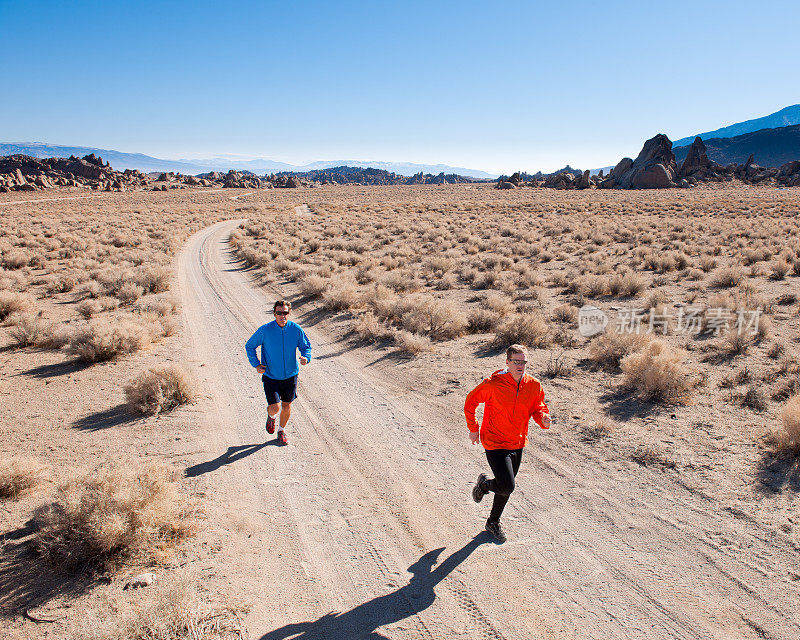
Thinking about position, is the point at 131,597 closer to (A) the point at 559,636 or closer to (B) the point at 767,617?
(A) the point at 559,636

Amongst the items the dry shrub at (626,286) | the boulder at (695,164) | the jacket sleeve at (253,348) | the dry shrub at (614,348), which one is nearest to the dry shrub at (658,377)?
the dry shrub at (614,348)

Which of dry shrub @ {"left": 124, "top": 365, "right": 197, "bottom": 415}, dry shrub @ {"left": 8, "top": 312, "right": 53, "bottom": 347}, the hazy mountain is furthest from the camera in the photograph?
the hazy mountain

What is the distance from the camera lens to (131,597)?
10.9 ft

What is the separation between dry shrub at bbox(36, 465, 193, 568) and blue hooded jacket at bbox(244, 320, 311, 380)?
175cm

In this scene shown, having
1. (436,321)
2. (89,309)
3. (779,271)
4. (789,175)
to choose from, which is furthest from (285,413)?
(789,175)

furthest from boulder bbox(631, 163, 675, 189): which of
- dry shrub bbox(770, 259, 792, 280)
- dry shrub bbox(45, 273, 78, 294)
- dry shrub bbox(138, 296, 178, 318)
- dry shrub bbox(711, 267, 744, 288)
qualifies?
dry shrub bbox(45, 273, 78, 294)

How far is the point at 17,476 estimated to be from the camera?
179 inches

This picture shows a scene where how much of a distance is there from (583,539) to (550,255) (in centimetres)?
1687

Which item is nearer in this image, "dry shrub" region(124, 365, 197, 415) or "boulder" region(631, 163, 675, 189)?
"dry shrub" region(124, 365, 197, 415)

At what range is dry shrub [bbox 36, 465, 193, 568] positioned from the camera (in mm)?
3557

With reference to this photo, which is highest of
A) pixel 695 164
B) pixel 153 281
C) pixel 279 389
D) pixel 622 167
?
pixel 695 164

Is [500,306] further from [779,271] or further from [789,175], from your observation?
[789,175]

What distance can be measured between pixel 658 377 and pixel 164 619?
269 inches

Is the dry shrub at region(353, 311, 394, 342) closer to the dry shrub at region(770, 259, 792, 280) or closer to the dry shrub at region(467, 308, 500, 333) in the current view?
the dry shrub at region(467, 308, 500, 333)
